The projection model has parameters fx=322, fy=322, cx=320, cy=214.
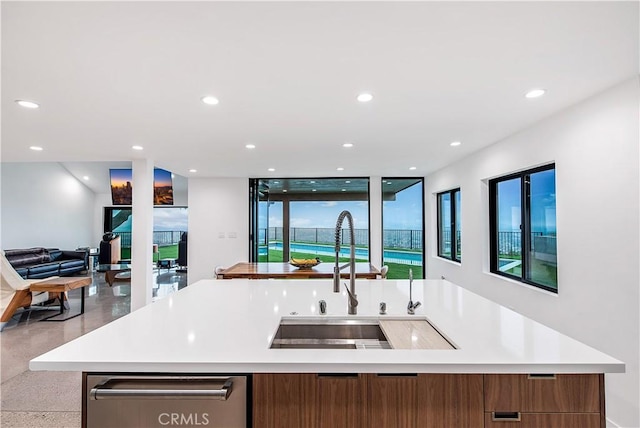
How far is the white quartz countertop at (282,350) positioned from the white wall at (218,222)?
16.4ft

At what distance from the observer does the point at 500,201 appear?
3.98 m

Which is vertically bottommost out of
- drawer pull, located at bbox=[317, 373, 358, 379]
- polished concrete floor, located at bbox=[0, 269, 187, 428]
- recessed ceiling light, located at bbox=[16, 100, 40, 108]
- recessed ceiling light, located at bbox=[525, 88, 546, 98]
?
polished concrete floor, located at bbox=[0, 269, 187, 428]

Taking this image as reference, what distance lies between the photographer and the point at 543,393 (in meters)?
1.04

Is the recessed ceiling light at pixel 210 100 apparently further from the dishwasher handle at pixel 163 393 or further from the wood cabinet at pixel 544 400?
the wood cabinet at pixel 544 400

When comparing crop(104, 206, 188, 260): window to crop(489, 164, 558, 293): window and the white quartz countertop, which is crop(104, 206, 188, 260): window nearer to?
crop(489, 164, 558, 293): window

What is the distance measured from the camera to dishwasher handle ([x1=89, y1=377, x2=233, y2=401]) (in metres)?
1.02

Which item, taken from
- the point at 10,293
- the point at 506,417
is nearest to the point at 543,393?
the point at 506,417

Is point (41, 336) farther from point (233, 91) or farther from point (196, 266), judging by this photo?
point (233, 91)

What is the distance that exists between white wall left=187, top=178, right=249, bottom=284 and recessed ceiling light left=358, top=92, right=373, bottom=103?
471 centimetres

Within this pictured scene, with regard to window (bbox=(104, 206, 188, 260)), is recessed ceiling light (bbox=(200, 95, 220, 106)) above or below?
above

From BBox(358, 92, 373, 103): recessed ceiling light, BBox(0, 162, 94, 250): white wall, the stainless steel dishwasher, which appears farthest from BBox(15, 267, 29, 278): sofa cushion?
BBox(358, 92, 373, 103): recessed ceiling light

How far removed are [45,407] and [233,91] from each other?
269cm

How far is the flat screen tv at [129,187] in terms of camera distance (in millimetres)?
9117

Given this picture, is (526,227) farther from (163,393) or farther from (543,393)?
(163,393)
